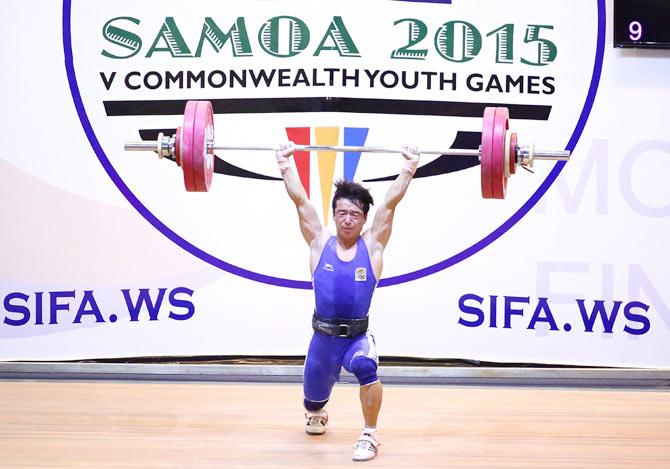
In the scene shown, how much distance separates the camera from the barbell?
3455 millimetres

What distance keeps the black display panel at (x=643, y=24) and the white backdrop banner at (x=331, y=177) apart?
0.21 ft

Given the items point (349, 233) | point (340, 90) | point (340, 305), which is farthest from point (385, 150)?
point (340, 90)

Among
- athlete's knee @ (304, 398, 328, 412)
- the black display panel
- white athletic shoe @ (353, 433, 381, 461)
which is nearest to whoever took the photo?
white athletic shoe @ (353, 433, 381, 461)

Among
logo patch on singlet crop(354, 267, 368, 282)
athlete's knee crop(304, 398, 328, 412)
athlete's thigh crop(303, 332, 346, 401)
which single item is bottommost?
athlete's knee crop(304, 398, 328, 412)

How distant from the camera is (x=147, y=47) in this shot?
4484 millimetres

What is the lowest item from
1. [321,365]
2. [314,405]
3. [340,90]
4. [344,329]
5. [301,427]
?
[301,427]

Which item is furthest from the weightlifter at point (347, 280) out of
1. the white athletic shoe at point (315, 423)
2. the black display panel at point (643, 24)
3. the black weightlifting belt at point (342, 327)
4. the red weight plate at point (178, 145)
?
the black display panel at point (643, 24)

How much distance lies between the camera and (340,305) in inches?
137

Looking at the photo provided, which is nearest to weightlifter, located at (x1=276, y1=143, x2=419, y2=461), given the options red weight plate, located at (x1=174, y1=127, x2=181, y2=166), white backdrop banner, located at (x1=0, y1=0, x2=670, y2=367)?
red weight plate, located at (x1=174, y1=127, x2=181, y2=166)

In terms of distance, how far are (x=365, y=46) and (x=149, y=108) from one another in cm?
101

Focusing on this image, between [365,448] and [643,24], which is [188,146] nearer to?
[365,448]

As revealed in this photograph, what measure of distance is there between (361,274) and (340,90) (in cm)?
125

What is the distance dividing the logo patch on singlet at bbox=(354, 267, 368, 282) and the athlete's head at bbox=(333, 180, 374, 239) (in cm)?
12

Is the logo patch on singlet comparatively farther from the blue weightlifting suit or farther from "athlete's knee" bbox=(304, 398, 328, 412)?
"athlete's knee" bbox=(304, 398, 328, 412)
